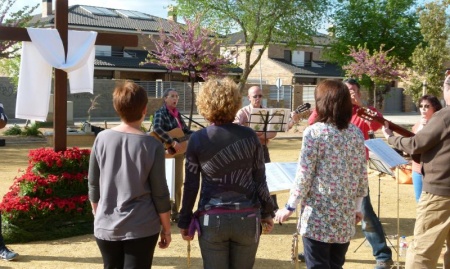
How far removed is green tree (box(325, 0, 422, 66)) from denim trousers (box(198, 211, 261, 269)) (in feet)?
119

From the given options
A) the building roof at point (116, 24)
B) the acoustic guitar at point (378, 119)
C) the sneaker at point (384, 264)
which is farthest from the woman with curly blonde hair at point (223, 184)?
the building roof at point (116, 24)

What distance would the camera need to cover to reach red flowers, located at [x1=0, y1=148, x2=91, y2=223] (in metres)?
6.95

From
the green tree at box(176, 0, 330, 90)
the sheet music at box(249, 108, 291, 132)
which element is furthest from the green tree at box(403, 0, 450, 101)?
the sheet music at box(249, 108, 291, 132)

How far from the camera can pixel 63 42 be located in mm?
6891

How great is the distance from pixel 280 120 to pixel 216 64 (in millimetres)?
14130

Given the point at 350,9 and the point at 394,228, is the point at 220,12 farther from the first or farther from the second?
the point at 394,228

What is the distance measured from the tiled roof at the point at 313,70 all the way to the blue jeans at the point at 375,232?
52.1 metres

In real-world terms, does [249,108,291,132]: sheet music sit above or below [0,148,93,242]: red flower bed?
above

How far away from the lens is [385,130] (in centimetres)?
524

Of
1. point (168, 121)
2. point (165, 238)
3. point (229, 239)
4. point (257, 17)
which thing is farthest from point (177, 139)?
point (257, 17)

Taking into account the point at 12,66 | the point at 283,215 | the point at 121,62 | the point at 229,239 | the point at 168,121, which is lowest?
the point at 229,239

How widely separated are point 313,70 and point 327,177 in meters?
58.7

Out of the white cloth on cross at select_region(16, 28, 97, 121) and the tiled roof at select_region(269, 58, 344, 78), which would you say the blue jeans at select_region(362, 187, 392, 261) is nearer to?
the white cloth on cross at select_region(16, 28, 97, 121)

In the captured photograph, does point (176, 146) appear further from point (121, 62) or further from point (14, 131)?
point (121, 62)
